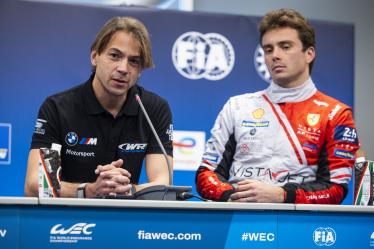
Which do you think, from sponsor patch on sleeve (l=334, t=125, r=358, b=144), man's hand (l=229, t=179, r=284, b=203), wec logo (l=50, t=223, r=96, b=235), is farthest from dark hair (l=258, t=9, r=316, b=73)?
wec logo (l=50, t=223, r=96, b=235)

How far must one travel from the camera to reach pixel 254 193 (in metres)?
2.40

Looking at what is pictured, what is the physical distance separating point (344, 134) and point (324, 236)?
0.77 metres

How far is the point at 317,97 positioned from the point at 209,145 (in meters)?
0.49

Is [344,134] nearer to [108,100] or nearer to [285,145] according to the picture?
[285,145]

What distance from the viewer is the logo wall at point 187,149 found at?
13.7 feet

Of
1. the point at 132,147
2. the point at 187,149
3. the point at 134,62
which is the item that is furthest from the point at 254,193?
the point at 187,149

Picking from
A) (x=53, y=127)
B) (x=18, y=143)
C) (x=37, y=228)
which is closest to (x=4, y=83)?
(x=18, y=143)

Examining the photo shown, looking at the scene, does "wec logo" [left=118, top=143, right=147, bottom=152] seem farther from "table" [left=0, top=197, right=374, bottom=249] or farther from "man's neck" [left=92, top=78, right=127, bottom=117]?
"table" [left=0, top=197, right=374, bottom=249]

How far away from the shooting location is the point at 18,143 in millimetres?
4031

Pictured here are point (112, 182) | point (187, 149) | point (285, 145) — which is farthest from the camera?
point (187, 149)

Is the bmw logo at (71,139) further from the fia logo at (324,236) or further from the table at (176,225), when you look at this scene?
the fia logo at (324,236)

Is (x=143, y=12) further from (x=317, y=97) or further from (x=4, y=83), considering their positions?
(x=317, y=97)

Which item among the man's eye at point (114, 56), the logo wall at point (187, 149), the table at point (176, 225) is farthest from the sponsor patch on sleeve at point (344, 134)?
the logo wall at point (187, 149)

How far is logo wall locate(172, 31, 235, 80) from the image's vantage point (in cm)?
429
